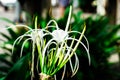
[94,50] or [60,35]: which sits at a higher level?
[94,50]

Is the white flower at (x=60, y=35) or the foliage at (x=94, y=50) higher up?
the foliage at (x=94, y=50)

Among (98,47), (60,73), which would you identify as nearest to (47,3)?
(98,47)

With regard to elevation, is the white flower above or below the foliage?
below

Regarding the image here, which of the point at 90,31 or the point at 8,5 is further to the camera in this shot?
the point at 8,5

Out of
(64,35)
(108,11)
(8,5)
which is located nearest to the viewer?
(64,35)

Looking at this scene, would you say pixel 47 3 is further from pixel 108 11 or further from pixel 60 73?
pixel 60 73

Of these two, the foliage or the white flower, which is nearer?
the white flower

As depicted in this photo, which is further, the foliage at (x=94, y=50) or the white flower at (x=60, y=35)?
the foliage at (x=94, y=50)

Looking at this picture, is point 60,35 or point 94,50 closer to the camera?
point 60,35

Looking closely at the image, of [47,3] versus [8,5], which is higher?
[8,5]

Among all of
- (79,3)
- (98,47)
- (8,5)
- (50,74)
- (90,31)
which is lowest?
(50,74)

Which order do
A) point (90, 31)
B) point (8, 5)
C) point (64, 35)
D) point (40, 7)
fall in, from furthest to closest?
point (8, 5), point (40, 7), point (90, 31), point (64, 35)
